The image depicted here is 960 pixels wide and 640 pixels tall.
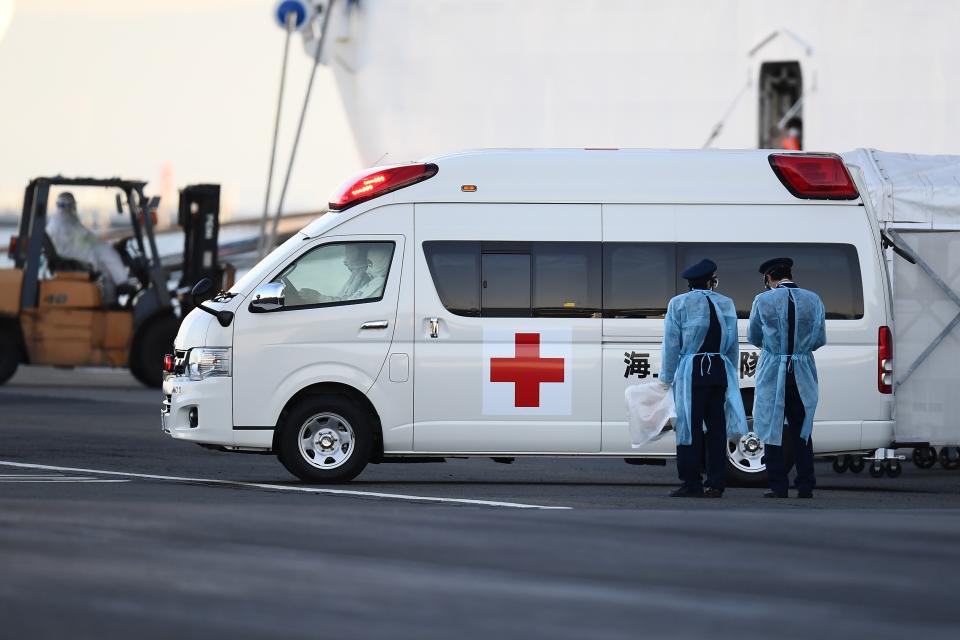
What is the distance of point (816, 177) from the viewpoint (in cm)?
1337

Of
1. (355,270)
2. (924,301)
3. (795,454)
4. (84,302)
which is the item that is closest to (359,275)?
(355,270)

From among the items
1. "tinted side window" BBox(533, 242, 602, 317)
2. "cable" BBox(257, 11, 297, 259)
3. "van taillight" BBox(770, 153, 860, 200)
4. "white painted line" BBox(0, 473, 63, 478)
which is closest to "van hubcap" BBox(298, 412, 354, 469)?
"tinted side window" BBox(533, 242, 602, 317)

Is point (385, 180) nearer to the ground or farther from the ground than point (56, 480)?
farther from the ground

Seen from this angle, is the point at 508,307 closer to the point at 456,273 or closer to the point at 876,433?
the point at 456,273

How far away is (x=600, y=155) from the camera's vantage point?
534 inches

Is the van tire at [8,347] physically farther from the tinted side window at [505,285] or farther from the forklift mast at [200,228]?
the tinted side window at [505,285]

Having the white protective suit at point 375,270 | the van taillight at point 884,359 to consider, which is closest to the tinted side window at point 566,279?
the white protective suit at point 375,270

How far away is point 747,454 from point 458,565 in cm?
586

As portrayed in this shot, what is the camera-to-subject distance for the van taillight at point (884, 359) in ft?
43.7

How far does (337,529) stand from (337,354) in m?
4.11

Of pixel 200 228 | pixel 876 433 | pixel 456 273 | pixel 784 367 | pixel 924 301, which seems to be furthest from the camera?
pixel 200 228

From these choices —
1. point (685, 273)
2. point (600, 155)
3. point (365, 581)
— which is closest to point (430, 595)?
point (365, 581)

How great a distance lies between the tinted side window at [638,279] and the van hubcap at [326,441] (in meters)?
1.88

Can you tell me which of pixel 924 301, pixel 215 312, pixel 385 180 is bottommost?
pixel 215 312
